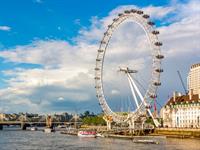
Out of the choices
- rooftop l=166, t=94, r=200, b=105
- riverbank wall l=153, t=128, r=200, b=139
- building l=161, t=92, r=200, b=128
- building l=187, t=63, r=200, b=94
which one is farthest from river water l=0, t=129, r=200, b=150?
building l=187, t=63, r=200, b=94

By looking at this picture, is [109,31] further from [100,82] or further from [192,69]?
[192,69]

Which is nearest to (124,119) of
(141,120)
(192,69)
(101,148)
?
(141,120)

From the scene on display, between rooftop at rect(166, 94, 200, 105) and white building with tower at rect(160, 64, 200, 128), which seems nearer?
white building with tower at rect(160, 64, 200, 128)

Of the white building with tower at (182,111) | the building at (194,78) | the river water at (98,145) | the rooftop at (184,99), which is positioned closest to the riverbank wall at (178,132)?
the river water at (98,145)

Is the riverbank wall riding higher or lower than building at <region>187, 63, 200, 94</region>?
lower

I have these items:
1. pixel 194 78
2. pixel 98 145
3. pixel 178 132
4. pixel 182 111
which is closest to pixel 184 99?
pixel 182 111

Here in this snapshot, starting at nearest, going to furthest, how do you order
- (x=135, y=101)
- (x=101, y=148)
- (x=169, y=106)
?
(x=101, y=148) < (x=135, y=101) < (x=169, y=106)

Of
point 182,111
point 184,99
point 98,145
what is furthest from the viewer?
point 184,99

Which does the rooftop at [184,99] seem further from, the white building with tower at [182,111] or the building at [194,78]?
the building at [194,78]

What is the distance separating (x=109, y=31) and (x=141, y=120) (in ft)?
54.0

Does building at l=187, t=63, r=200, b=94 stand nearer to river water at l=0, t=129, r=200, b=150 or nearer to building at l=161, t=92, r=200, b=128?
building at l=161, t=92, r=200, b=128

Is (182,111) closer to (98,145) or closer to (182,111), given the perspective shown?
(182,111)

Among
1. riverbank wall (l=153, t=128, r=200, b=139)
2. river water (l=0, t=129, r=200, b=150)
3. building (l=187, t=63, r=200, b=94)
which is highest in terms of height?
building (l=187, t=63, r=200, b=94)

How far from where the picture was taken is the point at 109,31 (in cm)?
7844
